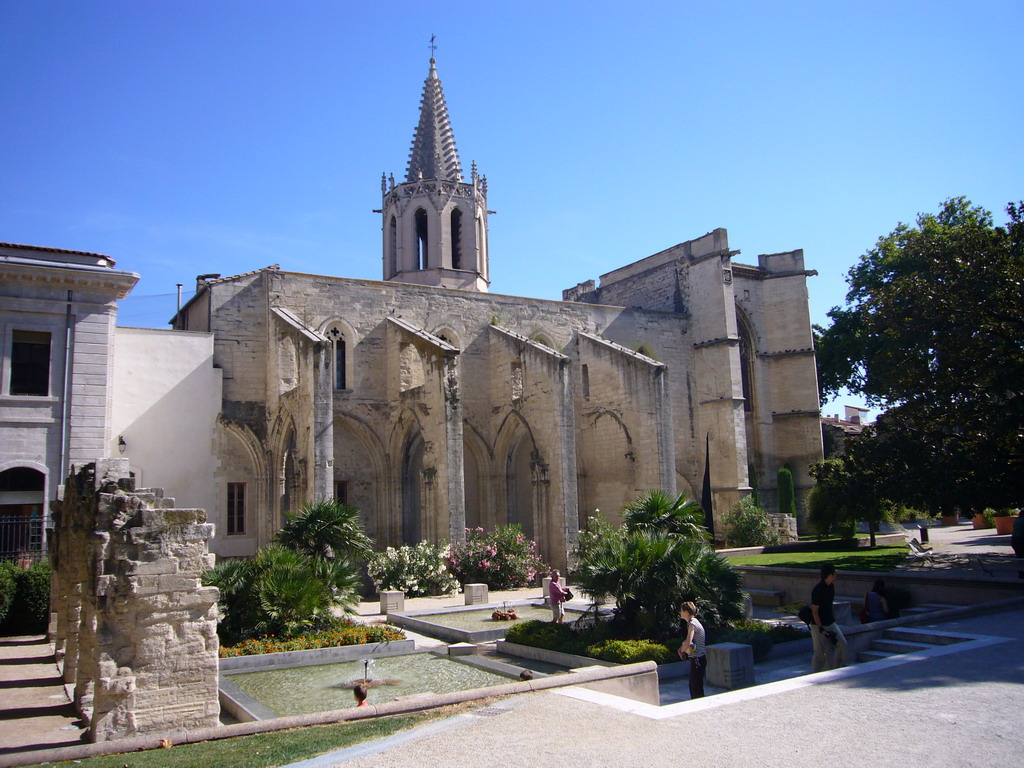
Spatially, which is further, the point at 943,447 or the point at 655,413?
the point at 655,413

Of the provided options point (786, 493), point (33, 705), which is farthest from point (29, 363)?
point (786, 493)

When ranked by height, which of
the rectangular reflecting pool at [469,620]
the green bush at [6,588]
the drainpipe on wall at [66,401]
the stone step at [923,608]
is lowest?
the rectangular reflecting pool at [469,620]

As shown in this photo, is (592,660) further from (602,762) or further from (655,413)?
(655,413)

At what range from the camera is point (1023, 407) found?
51.2 ft

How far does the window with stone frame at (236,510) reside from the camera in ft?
72.3

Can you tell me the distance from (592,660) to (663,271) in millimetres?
24068

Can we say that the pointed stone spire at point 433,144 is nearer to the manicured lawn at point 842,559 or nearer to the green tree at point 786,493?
the green tree at point 786,493

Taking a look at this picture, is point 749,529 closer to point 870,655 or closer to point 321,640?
point 870,655

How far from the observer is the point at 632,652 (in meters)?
10.5

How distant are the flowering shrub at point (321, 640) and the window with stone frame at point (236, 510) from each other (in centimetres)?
957

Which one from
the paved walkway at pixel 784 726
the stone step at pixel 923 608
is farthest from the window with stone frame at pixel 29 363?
the stone step at pixel 923 608

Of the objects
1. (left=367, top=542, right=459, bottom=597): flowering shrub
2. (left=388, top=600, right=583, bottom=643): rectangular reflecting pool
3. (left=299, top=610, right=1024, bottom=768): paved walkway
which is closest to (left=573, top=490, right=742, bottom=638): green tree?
(left=388, top=600, right=583, bottom=643): rectangular reflecting pool

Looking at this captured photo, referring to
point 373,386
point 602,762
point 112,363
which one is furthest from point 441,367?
point 602,762

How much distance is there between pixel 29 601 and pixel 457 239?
21485 millimetres
